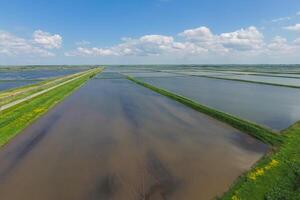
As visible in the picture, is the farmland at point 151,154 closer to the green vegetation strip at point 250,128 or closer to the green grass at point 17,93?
the green vegetation strip at point 250,128

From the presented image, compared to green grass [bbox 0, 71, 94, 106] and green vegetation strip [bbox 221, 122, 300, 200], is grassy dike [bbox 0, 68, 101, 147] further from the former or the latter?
green vegetation strip [bbox 221, 122, 300, 200]

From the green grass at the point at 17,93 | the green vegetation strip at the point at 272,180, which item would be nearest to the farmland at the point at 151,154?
the green vegetation strip at the point at 272,180

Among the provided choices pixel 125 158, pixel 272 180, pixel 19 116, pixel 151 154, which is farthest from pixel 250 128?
pixel 19 116

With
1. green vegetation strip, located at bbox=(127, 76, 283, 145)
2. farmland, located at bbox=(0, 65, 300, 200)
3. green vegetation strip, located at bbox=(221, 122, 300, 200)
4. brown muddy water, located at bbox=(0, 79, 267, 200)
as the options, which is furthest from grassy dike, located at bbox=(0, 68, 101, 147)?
green vegetation strip, located at bbox=(127, 76, 283, 145)

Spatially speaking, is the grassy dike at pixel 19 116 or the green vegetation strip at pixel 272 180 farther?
the grassy dike at pixel 19 116

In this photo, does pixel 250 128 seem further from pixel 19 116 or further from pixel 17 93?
pixel 17 93

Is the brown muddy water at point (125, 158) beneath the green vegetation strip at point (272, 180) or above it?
beneath
